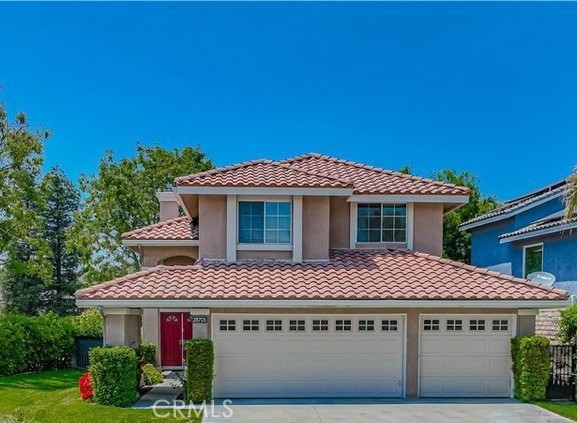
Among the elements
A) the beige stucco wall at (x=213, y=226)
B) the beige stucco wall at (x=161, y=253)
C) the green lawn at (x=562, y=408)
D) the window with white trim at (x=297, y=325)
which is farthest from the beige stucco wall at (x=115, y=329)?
the green lawn at (x=562, y=408)

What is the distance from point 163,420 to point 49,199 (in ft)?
95.5

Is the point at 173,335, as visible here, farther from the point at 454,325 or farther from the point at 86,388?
the point at 454,325

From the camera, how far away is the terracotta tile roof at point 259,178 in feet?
41.8

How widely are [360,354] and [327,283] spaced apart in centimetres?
211

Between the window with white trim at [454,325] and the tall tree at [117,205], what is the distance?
22.6m

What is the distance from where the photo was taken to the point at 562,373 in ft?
37.7

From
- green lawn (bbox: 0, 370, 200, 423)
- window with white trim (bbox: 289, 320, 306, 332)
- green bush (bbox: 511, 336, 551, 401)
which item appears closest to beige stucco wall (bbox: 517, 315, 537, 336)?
green bush (bbox: 511, 336, 551, 401)

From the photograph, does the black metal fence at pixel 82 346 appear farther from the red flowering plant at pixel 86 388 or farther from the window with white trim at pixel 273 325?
the window with white trim at pixel 273 325

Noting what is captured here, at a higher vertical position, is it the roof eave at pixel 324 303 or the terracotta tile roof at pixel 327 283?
the terracotta tile roof at pixel 327 283

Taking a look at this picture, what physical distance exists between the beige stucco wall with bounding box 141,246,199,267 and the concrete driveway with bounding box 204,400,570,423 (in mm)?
6121

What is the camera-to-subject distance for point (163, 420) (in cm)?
953

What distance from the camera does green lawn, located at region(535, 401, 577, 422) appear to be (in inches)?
398

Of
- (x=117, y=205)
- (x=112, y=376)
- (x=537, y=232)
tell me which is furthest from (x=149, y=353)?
(x=117, y=205)

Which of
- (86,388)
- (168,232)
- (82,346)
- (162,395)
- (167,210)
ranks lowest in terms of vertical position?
(82,346)
